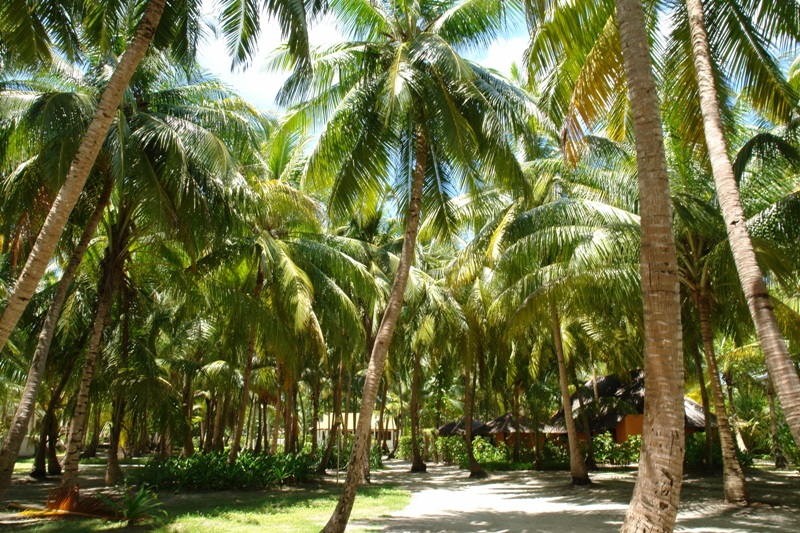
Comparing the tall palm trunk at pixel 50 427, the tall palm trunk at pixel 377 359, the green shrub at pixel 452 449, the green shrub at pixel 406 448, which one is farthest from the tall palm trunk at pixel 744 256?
the green shrub at pixel 406 448

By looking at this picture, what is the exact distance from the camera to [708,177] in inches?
507

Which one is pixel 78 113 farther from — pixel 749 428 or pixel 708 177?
pixel 749 428

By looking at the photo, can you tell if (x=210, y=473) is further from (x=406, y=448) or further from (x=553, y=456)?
(x=406, y=448)

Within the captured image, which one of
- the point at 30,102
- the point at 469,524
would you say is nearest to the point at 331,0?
the point at 30,102

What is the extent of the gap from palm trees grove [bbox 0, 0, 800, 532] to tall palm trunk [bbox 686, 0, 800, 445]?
2cm

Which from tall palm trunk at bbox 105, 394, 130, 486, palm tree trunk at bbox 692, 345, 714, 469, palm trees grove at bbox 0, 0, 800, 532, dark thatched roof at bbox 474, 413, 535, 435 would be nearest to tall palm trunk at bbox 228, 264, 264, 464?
palm trees grove at bbox 0, 0, 800, 532

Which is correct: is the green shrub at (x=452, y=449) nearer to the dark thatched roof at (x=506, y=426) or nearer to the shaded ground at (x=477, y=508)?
the dark thatched roof at (x=506, y=426)

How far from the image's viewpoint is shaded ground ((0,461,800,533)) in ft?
32.9

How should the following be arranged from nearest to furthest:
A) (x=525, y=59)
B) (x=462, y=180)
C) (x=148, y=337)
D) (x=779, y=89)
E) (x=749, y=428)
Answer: (x=779, y=89), (x=525, y=59), (x=462, y=180), (x=148, y=337), (x=749, y=428)

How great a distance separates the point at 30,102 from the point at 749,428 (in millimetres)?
33642

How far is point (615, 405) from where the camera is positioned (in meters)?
22.8

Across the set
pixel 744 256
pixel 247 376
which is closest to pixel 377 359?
pixel 744 256

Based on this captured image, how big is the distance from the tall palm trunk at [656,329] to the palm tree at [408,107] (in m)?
5.27

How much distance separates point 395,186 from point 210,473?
356 inches
